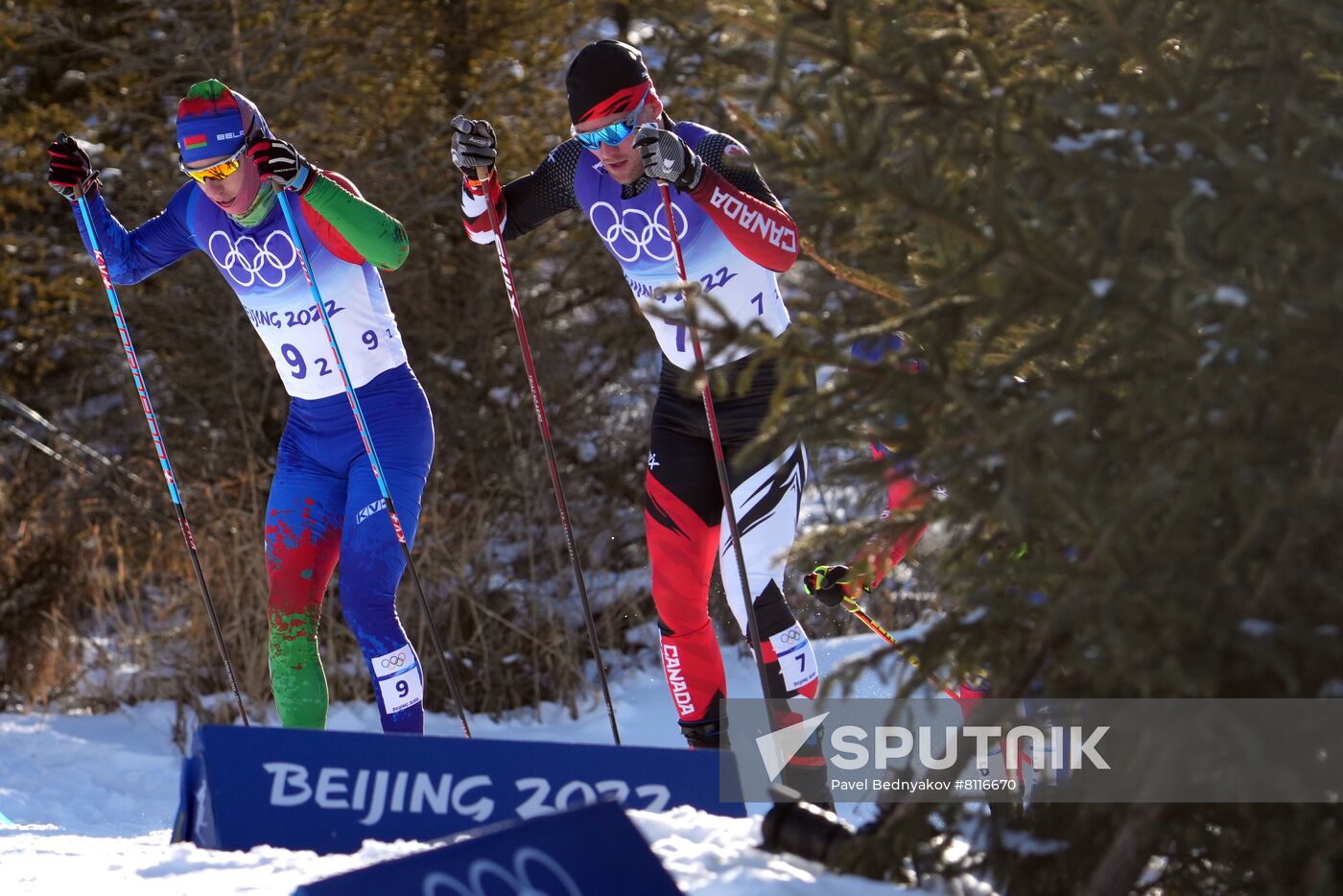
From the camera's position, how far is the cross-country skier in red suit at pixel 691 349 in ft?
15.2

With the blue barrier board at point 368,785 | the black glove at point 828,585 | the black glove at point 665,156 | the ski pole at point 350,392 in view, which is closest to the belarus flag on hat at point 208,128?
the ski pole at point 350,392

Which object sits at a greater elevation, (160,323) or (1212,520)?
(160,323)

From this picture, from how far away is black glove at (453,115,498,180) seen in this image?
4.85 m

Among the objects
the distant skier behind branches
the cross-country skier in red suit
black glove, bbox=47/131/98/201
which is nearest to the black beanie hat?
the cross-country skier in red suit

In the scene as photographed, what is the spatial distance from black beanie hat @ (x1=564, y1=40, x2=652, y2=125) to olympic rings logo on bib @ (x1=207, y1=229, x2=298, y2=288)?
3.61ft

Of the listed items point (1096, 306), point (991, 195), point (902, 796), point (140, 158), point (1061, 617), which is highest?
point (140, 158)

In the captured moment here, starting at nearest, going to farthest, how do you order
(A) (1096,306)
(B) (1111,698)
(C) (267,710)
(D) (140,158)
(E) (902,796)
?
1. (A) (1096,306)
2. (B) (1111,698)
3. (E) (902,796)
4. (C) (267,710)
5. (D) (140,158)

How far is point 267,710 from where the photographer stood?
7.82 m

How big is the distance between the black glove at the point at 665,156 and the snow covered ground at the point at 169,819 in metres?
1.70

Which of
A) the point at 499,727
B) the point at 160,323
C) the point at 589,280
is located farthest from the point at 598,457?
the point at 160,323

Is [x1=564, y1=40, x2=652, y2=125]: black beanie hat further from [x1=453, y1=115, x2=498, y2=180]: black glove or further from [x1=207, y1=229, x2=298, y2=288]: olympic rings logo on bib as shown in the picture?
[x1=207, y1=229, x2=298, y2=288]: olympic rings logo on bib

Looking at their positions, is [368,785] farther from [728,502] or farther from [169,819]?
[169,819]

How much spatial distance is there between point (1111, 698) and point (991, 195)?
0.90m

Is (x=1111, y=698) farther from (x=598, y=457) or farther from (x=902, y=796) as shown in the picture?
(x=598, y=457)
